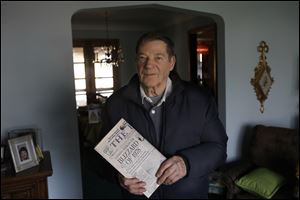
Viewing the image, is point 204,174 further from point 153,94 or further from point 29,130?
point 29,130

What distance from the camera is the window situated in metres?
5.75

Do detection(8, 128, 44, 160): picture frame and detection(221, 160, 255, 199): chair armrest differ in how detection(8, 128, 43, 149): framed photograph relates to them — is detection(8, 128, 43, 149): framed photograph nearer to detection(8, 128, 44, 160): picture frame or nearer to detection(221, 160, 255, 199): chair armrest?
detection(8, 128, 44, 160): picture frame

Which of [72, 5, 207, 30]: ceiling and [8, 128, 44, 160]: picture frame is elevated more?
[72, 5, 207, 30]: ceiling

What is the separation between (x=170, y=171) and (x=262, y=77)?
209 cm

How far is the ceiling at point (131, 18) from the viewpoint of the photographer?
14.6ft

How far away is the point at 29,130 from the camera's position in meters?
2.07

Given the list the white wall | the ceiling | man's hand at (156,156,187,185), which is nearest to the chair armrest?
the white wall

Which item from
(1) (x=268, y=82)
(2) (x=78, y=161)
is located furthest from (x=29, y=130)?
(1) (x=268, y=82)

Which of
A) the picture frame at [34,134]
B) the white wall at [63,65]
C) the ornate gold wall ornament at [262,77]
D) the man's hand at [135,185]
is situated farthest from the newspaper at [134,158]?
the ornate gold wall ornament at [262,77]

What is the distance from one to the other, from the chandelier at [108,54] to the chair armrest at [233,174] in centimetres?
287

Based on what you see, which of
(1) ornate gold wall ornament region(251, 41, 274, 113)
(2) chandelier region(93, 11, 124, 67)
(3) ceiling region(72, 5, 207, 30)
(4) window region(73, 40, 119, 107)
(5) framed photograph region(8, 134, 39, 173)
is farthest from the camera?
(4) window region(73, 40, 119, 107)

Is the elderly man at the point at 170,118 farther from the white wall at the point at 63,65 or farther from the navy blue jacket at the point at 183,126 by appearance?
→ the white wall at the point at 63,65

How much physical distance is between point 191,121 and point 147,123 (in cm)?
15

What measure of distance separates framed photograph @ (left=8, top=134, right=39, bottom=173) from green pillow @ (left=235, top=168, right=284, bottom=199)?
1453 millimetres
